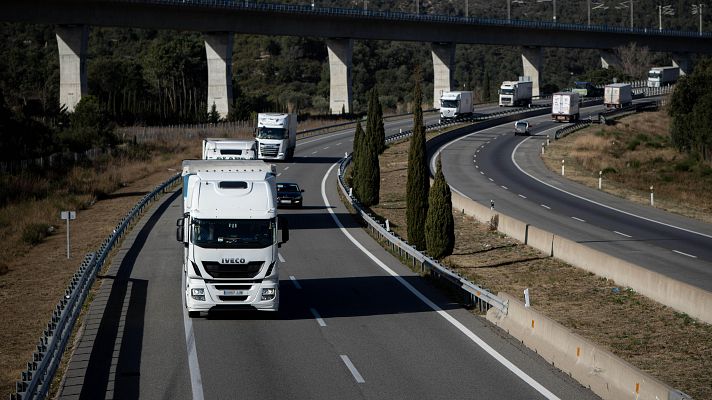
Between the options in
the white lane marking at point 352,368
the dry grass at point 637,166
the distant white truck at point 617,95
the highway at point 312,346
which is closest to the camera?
the highway at point 312,346

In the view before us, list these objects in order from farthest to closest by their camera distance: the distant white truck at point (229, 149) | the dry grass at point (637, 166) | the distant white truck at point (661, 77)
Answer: the distant white truck at point (661, 77) → the dry grass at point (637, 166) → the distant white truck at point (229, 149)

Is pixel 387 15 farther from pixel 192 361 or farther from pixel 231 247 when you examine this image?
pixel 192 361

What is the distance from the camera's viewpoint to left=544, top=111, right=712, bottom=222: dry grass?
62.2 metres

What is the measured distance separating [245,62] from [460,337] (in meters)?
163

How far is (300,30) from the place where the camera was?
109 metres

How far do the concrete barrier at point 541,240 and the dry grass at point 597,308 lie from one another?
0.28 m

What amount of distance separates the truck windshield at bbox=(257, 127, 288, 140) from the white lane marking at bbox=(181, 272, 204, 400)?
4424 centimetres

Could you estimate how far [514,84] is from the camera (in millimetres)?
123188

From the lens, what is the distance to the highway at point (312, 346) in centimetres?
1883

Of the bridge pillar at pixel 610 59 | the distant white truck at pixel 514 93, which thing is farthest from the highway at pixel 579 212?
the bridge pillar at pixel 610 59

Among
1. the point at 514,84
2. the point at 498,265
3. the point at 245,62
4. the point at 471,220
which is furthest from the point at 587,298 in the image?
the point at 245,62

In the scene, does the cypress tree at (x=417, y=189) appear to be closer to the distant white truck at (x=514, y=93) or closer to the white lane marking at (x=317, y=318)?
the white lane marking at (x=317, y=318)

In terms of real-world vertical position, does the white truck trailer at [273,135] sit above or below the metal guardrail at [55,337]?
above

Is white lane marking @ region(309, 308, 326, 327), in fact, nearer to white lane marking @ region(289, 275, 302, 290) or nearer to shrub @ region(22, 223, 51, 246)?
white lane marking @ region(289, 275, 302, 290)
